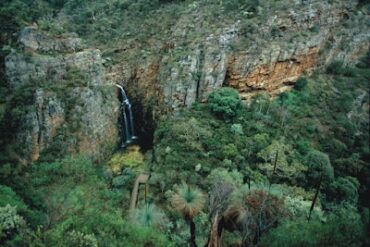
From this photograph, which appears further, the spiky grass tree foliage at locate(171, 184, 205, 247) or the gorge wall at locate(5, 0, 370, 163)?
the gorge wall at locate(5, 0, 370, 163)

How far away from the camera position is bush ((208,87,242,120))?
37938mm

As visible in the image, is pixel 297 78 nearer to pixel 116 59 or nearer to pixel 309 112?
pixel 309 112

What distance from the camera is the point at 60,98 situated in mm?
35375

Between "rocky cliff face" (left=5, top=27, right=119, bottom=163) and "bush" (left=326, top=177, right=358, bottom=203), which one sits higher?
"rocky cliff face" (left=5, top=27, right=119, bottom=163)

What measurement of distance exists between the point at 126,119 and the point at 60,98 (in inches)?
309

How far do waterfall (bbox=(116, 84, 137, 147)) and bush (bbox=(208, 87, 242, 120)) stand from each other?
8426 millimetres

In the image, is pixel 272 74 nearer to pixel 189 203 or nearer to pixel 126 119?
pixel 126 119

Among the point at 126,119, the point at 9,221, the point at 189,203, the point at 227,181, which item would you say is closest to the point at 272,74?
the point at 126,119

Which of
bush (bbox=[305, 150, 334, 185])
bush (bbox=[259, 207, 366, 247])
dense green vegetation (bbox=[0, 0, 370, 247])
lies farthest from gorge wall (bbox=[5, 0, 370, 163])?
bush (bbox=[259, 207, 366, 247])

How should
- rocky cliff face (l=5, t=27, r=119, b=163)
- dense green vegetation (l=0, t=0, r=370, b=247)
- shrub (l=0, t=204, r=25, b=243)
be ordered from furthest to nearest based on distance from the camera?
rocky cliff face (l=5, t=27, r=119, b=163), dense green vegetation (l=0, t=0, r=370, b=247), shrub (l=0, t=204, r=25, b=243)

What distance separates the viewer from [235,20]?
41.4m

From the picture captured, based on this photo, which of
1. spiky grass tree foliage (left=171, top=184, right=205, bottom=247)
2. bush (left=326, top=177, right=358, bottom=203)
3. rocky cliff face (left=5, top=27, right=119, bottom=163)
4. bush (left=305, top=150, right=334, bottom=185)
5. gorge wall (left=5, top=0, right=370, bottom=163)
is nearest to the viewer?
spiky grass tree foliage (left=171, top=184, right=205, bottom=247)

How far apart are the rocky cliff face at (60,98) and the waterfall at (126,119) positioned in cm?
88

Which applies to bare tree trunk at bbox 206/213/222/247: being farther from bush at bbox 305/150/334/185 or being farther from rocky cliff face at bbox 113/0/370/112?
rocky cliff face at bbox 113/0/370/112
